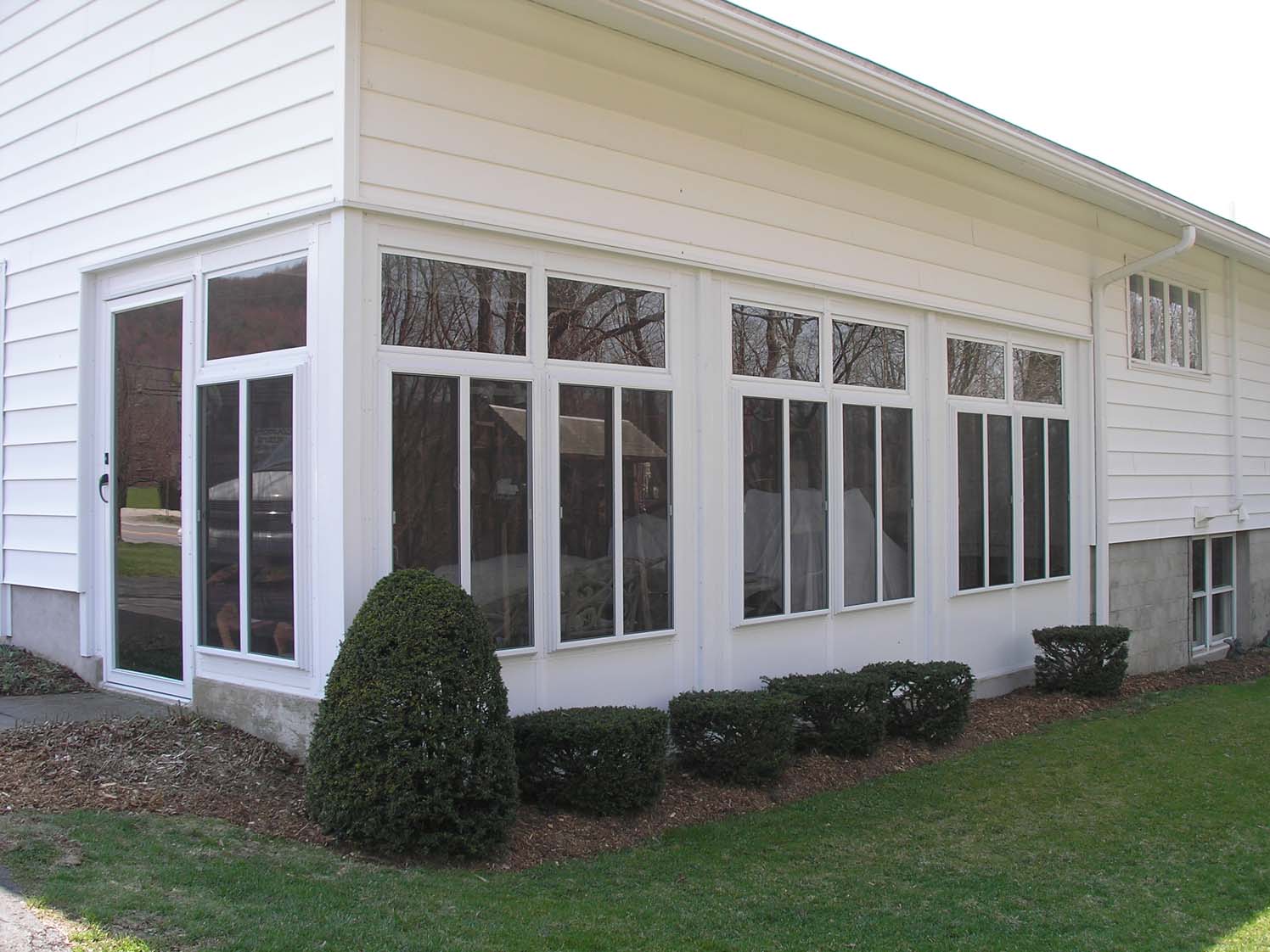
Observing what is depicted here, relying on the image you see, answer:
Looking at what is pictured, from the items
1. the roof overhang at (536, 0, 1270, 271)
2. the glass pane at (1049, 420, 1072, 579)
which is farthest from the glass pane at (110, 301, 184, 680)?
the glass pane at (1049, 420, 1072, 579)

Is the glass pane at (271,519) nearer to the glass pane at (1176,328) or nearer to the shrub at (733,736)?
the shrub at (733,736)

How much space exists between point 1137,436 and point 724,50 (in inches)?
281

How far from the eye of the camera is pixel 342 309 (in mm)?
5695

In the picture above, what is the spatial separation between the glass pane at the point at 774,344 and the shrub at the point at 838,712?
Result: 2150 millimetres

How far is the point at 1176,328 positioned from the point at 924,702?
276 inches

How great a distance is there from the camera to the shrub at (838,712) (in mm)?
7371

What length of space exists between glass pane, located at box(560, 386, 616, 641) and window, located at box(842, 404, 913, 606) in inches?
93.1

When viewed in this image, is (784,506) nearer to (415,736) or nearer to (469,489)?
(469,489)

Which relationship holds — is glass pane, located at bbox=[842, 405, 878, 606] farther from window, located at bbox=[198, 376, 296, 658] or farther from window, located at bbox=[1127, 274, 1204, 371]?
window, located at bbox=[1127, 274, 1204, 371]

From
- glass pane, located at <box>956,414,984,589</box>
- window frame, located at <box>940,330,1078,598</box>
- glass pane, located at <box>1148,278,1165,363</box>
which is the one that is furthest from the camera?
glass pane, located at <box>1148,278,1165,363</box>

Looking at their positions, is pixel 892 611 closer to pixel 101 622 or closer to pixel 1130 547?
pixel 1130 547

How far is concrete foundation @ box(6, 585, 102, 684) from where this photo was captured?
7461 millimetres

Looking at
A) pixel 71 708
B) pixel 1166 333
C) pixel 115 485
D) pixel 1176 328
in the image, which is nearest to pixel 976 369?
pixel 1166 333

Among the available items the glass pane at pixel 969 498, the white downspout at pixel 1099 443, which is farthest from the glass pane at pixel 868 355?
the white downspout at pixel 1099 443
